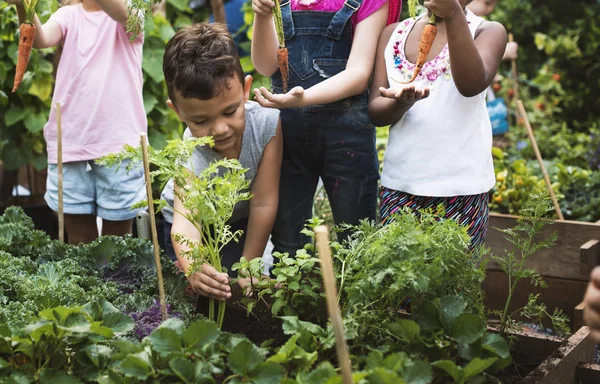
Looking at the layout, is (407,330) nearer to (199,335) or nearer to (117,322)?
(199,335)

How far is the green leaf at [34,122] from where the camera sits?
417cm

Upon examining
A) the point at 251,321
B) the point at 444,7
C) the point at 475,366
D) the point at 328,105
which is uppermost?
the point at 444,7

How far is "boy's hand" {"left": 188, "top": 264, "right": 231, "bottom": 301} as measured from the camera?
2.03 metres

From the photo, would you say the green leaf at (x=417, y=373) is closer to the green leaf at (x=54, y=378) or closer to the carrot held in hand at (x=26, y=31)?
the green leaf at (x=54, y=378)

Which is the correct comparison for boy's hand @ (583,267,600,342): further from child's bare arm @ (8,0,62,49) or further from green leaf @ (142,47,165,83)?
green leaf @ (142,47,165,83)

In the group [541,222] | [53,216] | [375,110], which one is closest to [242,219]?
[375,110]

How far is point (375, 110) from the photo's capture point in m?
2.43

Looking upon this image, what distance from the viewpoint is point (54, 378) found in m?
1.63

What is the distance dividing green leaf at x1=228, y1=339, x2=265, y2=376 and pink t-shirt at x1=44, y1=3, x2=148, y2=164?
5.82 ft

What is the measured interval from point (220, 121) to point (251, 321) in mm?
634

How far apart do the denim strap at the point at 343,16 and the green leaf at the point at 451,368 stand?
51.2 inches

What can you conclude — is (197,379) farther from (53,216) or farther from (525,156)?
(525,156)

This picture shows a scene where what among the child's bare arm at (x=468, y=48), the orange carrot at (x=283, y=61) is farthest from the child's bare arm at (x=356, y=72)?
the child's bare arm at (x=468, y=48)

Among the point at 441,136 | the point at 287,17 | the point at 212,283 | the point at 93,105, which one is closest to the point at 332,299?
the point at 212,283
